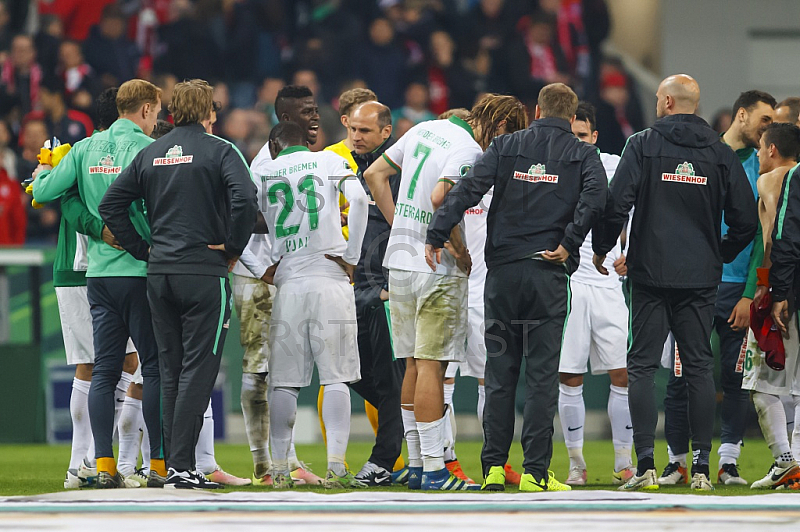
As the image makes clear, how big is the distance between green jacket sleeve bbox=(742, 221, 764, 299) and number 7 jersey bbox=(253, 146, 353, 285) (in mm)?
2415

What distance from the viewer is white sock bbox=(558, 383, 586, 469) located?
7.70 metres

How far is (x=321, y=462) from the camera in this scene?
9500mm

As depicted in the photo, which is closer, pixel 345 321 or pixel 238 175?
pixel 238 175

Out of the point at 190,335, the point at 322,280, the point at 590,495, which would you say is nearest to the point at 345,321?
the point at 322,280

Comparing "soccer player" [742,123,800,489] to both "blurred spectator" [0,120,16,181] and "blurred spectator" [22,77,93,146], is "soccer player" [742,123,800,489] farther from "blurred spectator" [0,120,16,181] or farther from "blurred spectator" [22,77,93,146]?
"blurred spectator" [0,120,16,181]

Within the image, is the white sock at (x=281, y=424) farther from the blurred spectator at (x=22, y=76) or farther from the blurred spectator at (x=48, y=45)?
the blurred spectator at (x=48, y=45)

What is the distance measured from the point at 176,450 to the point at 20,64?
9114 millimetres

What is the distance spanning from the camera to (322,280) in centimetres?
707

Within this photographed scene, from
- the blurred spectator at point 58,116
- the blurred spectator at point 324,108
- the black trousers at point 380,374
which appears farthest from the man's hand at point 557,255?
the blurred spectator at point 58,116

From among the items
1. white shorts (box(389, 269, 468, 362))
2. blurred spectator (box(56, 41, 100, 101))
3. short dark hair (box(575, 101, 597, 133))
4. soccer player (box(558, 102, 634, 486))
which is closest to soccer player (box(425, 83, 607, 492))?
white shorts (box(389, 269, 468, 362))

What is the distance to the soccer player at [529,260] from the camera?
6.51 metres

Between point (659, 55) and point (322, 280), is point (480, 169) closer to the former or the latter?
point (322, 280)

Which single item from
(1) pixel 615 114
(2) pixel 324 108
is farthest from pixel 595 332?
(1) pixel 615 114

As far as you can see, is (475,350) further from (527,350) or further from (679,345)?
(679,345)
